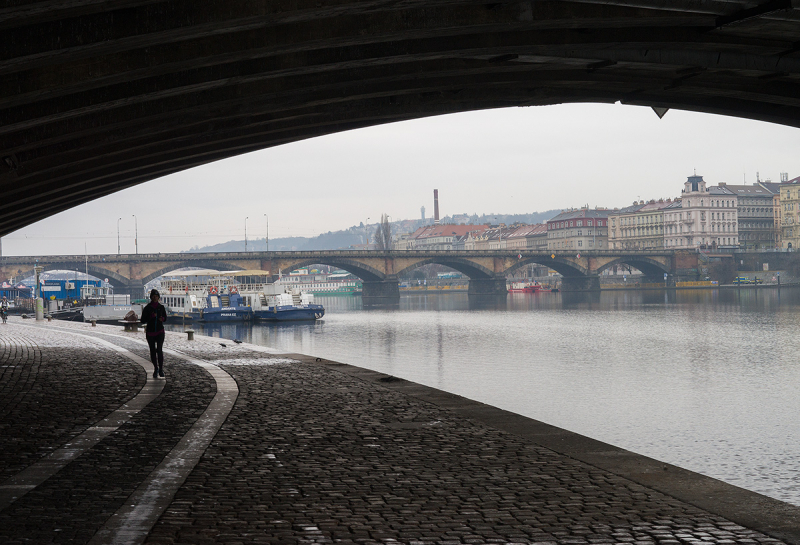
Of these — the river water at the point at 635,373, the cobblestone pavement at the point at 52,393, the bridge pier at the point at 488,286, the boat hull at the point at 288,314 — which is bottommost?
the river water at the point at 635,373

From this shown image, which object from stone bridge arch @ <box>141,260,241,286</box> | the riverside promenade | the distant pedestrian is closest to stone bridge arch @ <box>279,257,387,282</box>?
stone bridge arch @ <box>141,260,241,286</box>

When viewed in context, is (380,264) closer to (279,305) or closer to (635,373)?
(279,305)

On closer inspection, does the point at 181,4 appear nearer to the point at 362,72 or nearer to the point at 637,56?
the point at 362,72

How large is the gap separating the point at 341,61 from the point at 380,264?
3746 inches

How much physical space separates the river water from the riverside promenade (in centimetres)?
410

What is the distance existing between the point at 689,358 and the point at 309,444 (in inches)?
942

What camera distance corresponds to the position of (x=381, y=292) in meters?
112

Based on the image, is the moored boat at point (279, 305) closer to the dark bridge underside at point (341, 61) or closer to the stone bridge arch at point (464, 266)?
the stone bridge arch at point (464, 266)

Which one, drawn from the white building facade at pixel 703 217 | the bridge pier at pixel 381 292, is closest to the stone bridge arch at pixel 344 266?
the bridge pier at pixel 381 292

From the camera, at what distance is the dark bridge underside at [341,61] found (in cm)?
997

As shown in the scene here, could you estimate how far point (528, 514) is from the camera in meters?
6.57

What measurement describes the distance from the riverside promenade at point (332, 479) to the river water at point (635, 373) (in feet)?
13.4

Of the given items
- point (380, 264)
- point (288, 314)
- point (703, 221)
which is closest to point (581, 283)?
point (380, 264)

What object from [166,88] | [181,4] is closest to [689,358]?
[166,88]
